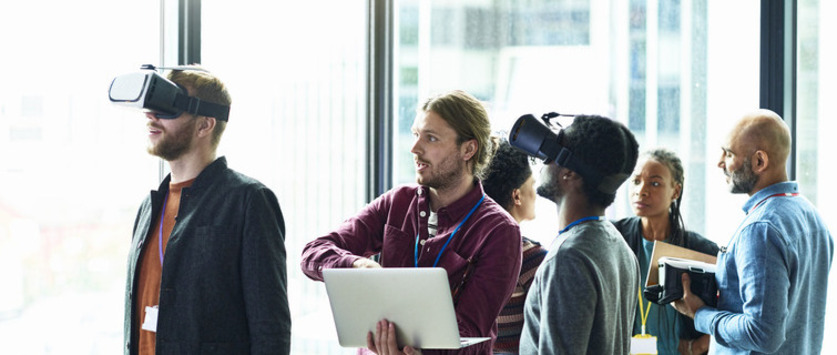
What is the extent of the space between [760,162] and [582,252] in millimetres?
1153

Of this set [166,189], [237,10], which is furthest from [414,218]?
[237,10]

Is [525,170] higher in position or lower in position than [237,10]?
lower

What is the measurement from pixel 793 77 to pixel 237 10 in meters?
2.60

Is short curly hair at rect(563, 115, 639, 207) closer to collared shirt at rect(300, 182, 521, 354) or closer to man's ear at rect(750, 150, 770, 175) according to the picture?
collared shirt at rect(300, 182, 521, 354)

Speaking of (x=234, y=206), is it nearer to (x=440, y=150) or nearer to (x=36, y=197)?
(x=440, y=150)

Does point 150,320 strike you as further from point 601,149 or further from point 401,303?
point 601,149

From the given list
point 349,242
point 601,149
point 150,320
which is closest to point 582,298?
point 601,149

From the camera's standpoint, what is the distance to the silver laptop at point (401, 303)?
1.87 meters

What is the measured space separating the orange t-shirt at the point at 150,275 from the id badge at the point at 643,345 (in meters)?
1.64

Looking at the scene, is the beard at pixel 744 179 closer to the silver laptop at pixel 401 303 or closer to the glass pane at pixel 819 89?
the silver laptop at pixel 401 303

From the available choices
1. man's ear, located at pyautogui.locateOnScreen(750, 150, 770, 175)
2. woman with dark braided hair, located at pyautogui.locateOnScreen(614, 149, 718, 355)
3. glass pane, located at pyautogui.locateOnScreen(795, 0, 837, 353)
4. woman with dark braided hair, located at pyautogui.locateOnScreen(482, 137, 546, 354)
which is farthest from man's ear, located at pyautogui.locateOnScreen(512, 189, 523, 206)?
glass pane, located at pyautogui.locateOnScreen(795, 0, 837, 353)

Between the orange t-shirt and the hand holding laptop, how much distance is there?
1.93 feet

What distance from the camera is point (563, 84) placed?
4.16 metres

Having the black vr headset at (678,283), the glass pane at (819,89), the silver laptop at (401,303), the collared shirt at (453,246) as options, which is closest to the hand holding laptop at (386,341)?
the silver laptop at (401,303)
